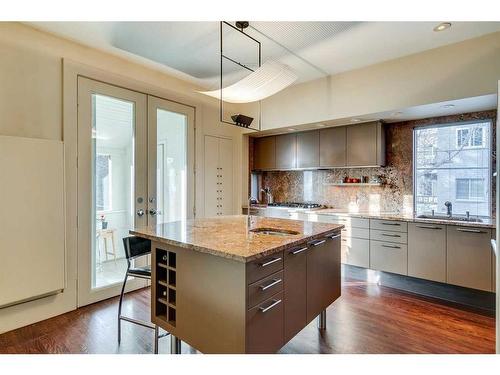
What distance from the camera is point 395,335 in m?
2.43

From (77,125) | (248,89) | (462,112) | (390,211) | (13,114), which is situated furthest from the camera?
(390,211)

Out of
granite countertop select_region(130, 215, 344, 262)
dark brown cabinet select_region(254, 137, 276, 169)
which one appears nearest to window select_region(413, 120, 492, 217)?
granite countertop select_region(130, 215, 344, 262)

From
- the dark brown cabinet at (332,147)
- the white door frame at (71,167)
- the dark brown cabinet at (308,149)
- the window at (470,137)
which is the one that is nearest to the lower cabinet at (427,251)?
the window at (470,137)

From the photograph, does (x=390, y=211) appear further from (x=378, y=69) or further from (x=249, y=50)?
(x=249, y=50)

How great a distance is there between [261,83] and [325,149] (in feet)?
7.72

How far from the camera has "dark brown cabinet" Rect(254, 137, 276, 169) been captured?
5.01 m

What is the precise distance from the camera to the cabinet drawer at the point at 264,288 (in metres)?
1.60

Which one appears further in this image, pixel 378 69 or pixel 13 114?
pixel 378 69

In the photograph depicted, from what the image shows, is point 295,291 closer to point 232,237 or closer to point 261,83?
point 232,237

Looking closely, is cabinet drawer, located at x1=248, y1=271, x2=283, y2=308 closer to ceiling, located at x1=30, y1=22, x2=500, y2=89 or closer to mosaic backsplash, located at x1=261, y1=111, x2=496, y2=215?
ceiling, located at x1=30, y1=22, x2=500, y2=89

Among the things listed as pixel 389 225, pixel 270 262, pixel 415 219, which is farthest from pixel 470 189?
pixel 270 262

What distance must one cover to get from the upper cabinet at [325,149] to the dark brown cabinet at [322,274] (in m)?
1.77
